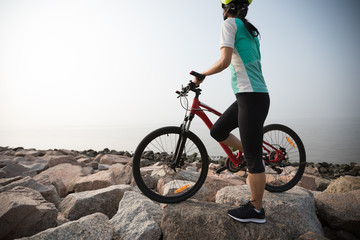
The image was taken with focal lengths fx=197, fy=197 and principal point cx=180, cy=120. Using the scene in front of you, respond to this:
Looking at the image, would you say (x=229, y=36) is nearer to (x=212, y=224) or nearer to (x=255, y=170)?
(x=255, y=170)

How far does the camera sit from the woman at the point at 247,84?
2.20m

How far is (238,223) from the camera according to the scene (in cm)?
233

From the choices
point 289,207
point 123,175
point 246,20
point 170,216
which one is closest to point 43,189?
point 123,175

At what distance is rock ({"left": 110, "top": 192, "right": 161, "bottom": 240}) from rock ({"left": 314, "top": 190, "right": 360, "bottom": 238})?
246cm

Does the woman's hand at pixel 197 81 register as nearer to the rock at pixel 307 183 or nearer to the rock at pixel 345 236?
the rock at pixel 345 236

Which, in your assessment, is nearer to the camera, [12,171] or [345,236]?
[345,236]

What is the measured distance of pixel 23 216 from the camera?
249 cm

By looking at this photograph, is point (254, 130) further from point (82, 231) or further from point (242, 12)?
point (82, 231)

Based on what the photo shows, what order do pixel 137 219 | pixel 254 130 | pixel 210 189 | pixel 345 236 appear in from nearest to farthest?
pixel 254 130, pixel 137 219, pixel 345 236, pixel 210 189

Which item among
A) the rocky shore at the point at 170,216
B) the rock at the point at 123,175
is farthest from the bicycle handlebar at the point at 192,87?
the rock at the point at 123,175

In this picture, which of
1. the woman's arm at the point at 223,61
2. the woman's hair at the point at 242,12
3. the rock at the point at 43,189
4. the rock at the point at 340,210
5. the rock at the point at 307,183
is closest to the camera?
the woman's arm at the point at 223,61

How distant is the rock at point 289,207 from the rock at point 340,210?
18 cm

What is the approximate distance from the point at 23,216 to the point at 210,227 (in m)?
2.34

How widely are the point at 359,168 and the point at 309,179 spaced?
5618mm
